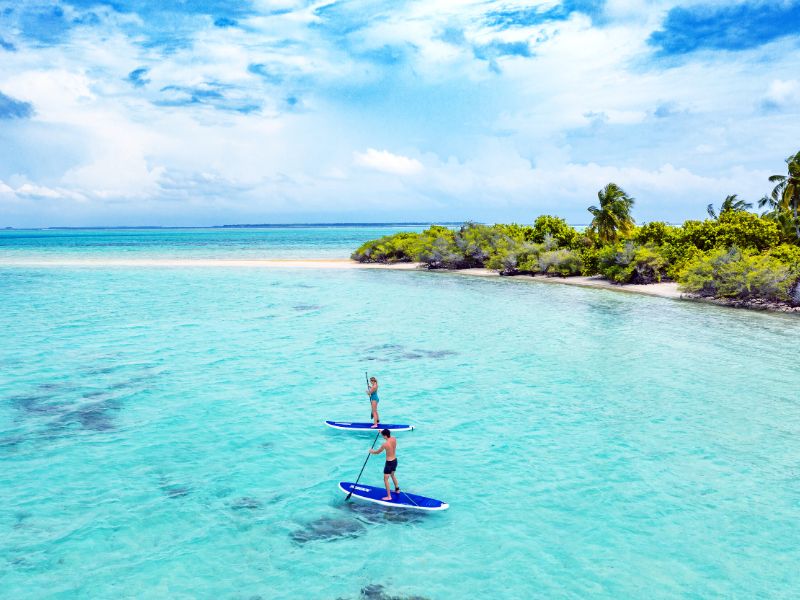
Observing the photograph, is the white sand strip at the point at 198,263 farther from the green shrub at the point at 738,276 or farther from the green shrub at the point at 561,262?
the green shrub at the point at 738,276

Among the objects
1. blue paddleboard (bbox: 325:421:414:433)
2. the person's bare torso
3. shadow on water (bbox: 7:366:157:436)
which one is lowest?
shadow on water (bbox: 7:366:157:436)

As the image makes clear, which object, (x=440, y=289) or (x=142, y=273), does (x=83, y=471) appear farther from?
(x=142, y=273)

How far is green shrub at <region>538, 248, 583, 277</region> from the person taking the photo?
61331 millimetres

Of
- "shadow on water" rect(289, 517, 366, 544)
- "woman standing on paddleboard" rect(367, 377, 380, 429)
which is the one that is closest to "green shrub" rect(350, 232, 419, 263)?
"woman standing on paddleboard" rect(367, 377, 380, 429)

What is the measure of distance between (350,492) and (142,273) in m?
69.7

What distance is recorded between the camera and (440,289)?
55.5 m

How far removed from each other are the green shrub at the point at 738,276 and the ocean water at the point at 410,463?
741 cm

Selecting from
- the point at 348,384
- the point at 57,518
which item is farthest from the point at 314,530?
the point at 348,384

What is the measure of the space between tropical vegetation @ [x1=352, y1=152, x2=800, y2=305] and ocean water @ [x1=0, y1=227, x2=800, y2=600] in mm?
8919

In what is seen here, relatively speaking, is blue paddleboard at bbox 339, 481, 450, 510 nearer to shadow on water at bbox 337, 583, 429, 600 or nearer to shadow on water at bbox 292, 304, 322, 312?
shadow on water at bbox 337, 583, 429, 600

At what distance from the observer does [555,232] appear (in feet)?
226

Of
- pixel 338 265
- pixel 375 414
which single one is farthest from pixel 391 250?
pixel 375 414

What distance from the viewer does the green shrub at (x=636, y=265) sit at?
176ft

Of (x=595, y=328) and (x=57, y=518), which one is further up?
(x=595, y=328)
